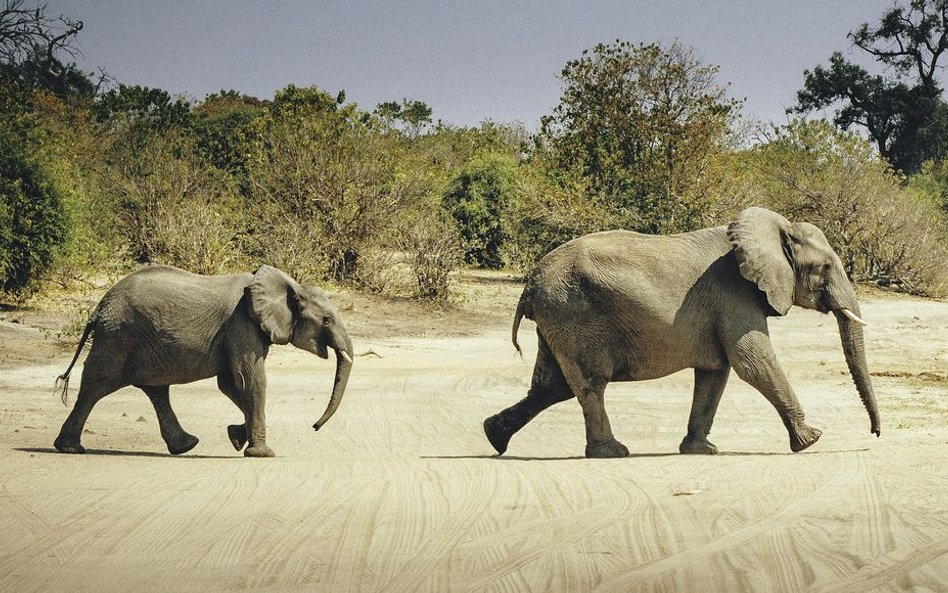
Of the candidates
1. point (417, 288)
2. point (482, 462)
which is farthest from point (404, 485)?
point (417, 288)

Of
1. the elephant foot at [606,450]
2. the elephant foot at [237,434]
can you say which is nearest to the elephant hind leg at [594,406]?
the elephant foot at [606,450]

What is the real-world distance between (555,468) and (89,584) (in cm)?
402

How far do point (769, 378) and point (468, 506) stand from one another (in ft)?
11.3

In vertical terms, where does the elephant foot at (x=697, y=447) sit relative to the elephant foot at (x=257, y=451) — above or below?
above

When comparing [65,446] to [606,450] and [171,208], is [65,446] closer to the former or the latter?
[606,450]

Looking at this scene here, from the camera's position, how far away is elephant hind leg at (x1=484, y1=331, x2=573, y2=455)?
34.3ft

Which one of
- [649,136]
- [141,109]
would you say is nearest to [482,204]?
[649,136]

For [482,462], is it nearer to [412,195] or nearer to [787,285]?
[787,285]

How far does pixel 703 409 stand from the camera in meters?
10.3

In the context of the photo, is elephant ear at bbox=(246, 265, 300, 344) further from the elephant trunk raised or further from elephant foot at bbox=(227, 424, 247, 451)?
the elephant trunk raised

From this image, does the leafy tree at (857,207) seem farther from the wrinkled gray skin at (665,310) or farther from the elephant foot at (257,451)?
the elephant foot at (257,451)

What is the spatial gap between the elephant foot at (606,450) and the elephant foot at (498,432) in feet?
3.07

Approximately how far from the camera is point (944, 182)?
44.8 meters

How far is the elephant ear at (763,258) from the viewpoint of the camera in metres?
9.77
